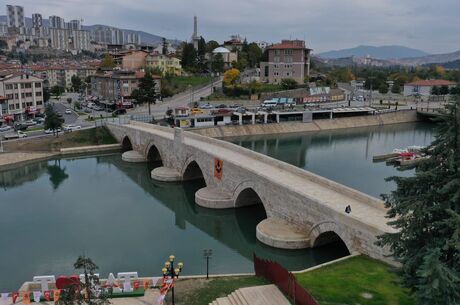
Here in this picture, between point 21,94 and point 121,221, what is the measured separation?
4190 cm

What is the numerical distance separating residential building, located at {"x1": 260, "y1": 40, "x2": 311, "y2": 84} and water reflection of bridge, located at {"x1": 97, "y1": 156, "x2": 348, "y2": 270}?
50393mm

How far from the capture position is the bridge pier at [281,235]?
20.8m

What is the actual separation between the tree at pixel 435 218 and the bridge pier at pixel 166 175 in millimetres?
26218

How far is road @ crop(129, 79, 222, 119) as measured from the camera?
2534 inches

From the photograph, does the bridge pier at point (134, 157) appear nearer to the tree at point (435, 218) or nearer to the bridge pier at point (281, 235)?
the bridge pier at point (281, 235)

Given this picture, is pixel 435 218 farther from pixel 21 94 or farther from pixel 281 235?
pixel 21 94

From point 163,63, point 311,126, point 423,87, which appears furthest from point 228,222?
point 423,87

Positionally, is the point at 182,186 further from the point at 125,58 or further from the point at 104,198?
the point at 125,58

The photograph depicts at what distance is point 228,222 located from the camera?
26812 millimetres

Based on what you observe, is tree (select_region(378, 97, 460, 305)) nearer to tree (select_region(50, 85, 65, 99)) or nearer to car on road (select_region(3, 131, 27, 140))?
car on road (select_region(3, 131, 27, 140))

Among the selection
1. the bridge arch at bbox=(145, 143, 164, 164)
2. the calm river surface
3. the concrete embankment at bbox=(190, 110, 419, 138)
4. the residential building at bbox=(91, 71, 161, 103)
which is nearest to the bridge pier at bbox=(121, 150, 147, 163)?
the bridge arch at bbox=(145, 143, 164, 164)

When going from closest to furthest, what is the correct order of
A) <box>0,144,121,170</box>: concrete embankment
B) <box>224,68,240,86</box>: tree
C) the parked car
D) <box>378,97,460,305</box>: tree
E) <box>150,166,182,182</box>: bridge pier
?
<box>378,97,460,305</box>: tree
<box>150,166,182,182</box>: bridge pier
<box>0,144,121,170</box>: concrete embankment
the parked car
<box>224,68,240,86</box>: tree

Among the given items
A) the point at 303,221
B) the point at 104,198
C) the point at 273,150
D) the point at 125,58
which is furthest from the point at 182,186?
the point at 125,58

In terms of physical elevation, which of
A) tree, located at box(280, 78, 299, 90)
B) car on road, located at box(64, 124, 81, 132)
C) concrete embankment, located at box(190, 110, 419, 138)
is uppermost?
tree, located at box(280, 78, 299, 90)
